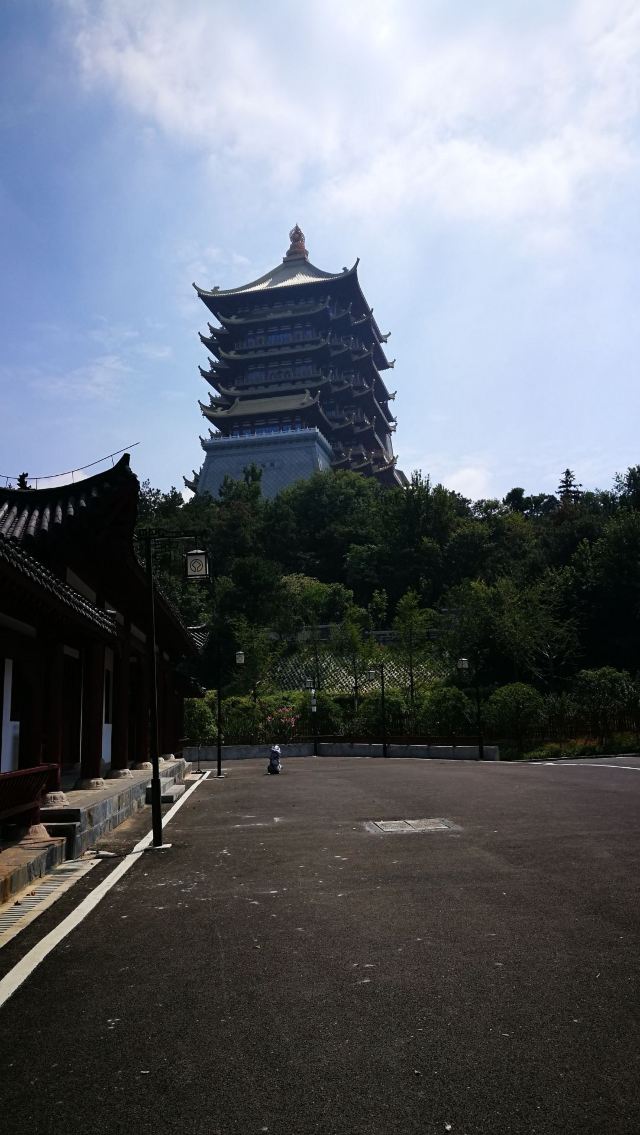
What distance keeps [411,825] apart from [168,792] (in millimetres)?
8060

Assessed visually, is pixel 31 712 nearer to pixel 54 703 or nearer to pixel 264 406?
pixel 54 703

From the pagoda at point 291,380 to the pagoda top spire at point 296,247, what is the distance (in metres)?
0.31

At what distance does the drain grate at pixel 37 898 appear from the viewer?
6.83m

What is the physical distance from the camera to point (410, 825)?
39.3 feet

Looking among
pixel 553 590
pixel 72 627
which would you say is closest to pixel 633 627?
pixel 553 590

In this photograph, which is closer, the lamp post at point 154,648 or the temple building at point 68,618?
the temple building at point 68,618

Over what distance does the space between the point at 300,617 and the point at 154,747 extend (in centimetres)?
4468

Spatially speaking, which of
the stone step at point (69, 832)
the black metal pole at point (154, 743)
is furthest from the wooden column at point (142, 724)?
the stone step at point (69, 832)

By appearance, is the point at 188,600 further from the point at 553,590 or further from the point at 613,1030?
the point at 613,1030

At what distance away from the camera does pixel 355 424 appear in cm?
9419

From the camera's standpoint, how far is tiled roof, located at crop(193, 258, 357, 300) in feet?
305

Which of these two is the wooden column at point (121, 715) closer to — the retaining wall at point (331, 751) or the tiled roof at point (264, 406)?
the retaining wall at point (331, 751)

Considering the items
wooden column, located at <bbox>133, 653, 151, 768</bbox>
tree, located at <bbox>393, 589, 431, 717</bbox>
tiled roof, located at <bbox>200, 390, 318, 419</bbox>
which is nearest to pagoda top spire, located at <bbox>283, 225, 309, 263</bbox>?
tiled roof, located at <bbox>200, 390, 318, 419</bbox>

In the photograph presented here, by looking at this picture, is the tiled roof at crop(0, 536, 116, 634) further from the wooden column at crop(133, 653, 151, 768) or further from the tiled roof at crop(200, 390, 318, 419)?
the tiled roof at crop(200, 390, 318, 419)
